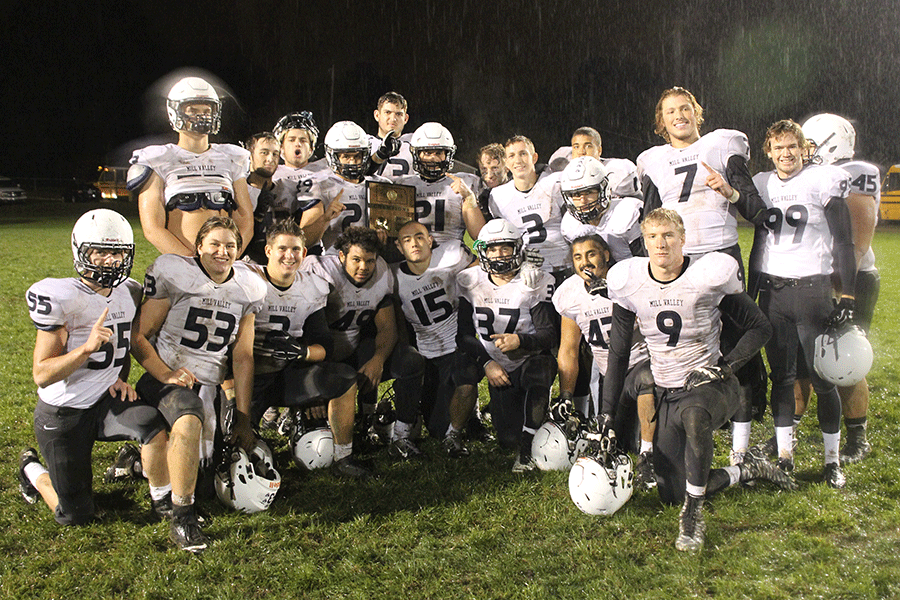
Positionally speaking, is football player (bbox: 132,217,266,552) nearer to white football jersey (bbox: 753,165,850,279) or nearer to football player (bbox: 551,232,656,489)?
football player (bbox: 551,232,656,489)

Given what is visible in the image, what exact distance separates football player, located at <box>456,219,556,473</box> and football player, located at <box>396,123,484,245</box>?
2.16 feet

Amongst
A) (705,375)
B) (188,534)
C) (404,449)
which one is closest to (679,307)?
(705,375)

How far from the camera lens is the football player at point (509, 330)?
5.16 metres

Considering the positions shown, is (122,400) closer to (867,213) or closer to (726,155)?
(726,155)

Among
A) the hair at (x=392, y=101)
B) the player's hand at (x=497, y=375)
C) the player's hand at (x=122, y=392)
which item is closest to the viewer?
the player's hand at (x=122, y=392)

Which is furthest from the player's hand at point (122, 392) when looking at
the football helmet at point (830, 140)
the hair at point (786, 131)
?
the football helmet at point (830, 140)

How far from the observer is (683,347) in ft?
13.9

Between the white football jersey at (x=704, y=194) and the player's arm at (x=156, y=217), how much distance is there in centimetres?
328

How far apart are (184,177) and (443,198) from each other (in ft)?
6.85

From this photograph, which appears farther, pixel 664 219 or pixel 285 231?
pixel 285 231

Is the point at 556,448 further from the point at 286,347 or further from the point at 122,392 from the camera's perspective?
the point at 122,392

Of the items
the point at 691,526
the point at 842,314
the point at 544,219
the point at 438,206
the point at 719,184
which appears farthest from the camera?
the point at 438,206

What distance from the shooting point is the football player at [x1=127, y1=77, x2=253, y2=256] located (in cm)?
476

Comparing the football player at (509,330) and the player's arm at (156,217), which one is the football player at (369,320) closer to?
the football player at (509,330)
